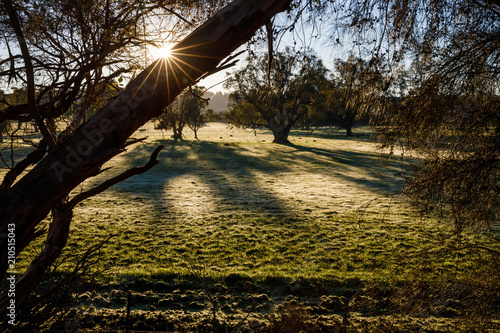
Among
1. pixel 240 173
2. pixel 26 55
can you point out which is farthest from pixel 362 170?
pixel 26 55

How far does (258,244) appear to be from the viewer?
9031 mm

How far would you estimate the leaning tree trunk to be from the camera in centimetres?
176

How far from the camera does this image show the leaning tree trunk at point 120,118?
69.4 inches

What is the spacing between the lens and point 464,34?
440 centimetres

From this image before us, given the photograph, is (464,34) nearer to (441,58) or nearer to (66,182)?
(441,58)

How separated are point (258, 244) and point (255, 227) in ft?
4.87

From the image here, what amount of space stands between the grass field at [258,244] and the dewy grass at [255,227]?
4 cm

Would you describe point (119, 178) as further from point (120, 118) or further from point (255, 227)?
point (255, 227)

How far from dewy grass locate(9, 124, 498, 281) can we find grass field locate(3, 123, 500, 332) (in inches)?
1.7

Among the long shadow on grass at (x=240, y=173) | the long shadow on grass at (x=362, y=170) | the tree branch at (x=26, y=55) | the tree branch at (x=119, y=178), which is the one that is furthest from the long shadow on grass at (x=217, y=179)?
the tree branch at (x=26, y=55)

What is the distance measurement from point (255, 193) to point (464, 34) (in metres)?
11.8

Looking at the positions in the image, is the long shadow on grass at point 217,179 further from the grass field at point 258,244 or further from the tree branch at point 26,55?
the tree branch at point 26,55

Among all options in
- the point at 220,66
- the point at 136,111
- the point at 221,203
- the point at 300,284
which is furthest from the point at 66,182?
the point at 221,203

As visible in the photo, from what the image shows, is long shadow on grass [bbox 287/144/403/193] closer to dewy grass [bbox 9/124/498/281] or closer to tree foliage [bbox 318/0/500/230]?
dewy grass [bbox 9/124/498/281]
